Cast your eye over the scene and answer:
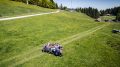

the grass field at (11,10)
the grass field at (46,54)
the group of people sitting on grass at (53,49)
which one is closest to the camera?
the grass field at (46,54)

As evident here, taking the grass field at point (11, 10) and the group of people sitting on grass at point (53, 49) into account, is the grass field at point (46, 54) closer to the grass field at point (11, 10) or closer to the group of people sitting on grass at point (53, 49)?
the group of people sitting on grass at point (53, 49)

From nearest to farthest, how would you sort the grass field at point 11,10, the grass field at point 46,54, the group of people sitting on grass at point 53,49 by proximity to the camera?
the grass field at point 46,54, the group of people sitting on grass at point 53,49, the grass field at point 11,10

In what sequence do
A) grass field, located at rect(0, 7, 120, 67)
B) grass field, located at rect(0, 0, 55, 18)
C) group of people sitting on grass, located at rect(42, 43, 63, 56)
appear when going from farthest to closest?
grass field, located at rect(0, 0, 55, 18), group of people sitting on grass, located at rect(42, 43, 63, 56), grass field, located at rect(0, 7, 120, 67)

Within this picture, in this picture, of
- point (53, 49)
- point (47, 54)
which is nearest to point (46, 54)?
point (47, 54)

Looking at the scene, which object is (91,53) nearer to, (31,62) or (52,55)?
(52,55)

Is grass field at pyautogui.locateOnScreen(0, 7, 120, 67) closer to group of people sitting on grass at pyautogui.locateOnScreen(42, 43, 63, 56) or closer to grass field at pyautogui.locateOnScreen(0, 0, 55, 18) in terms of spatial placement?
group of people sitting on grass at pyautogui.locateOnScreen(42, 43, 63, 56)

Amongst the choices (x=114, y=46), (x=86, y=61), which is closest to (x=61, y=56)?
(x=86, y=61)

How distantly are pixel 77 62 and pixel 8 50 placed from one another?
13.4 m

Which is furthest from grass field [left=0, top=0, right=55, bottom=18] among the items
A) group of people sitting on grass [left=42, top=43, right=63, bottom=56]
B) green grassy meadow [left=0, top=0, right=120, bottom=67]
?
group of people sitting on grass [left=42, top=43, right=63, bottom=56]

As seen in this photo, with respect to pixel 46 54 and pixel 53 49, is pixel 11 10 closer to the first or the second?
pixel 46 54

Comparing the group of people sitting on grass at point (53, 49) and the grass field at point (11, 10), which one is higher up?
the grass field at point (11, 10)

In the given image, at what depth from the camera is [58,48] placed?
29797 millimetres

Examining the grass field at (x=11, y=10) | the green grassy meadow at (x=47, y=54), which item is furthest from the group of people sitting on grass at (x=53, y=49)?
the grass field at (x=11, y=10)

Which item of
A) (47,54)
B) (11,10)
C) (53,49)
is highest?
(11,10)
